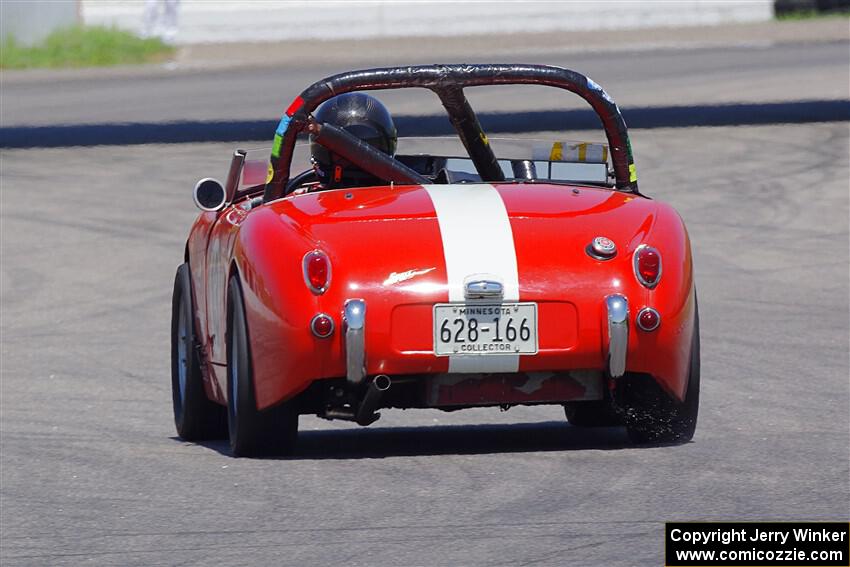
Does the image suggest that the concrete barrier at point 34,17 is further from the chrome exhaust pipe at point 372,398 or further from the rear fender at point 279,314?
the chrome exhaust pipe at point 372,398

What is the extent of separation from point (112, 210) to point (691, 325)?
11.3 metres

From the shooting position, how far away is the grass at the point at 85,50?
29547 millimetres

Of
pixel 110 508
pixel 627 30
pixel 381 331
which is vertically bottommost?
pixel 627 30

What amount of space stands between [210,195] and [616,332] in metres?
1.95

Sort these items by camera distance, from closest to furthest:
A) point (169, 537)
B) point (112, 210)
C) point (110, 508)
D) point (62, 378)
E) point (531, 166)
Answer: point (169, 537), point (110, 508), point (531, 166), point (62, 378), point (112, 210)

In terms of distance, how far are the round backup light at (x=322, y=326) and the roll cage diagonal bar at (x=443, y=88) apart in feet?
3.87

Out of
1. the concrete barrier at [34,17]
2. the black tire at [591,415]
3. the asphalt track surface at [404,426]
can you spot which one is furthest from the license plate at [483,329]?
the concrete barrier at [34,17]

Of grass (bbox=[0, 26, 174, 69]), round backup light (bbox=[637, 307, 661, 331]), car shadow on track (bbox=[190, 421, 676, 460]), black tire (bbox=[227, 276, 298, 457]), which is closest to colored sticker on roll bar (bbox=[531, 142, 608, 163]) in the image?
car shadow on track (bbox=[190, 421, 676, 460])

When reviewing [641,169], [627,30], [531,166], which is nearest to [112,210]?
[641,169]

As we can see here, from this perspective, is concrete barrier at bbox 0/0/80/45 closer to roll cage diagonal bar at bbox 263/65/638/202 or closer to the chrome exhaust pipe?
roll cage diagonal bar at bbox 263/65/638/202

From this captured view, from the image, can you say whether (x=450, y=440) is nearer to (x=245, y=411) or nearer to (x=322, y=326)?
(x=245, y=411)

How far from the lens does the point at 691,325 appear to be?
21.7ft

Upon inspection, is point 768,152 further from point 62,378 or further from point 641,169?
point 62,378

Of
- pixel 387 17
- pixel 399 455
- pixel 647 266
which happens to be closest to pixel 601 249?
pixel 647 266
